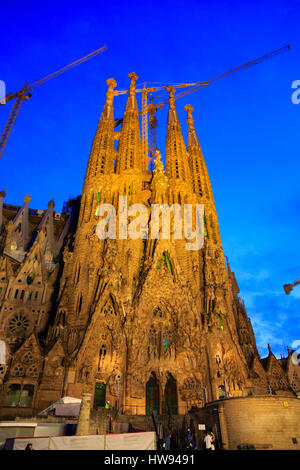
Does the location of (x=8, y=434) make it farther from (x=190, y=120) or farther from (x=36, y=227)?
(x=190, y=120)

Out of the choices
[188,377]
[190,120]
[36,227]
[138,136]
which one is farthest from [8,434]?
[190,120]

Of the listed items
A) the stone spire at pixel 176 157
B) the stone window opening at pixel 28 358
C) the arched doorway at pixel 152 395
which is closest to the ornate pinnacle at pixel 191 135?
the stone spire at pixel 176 157

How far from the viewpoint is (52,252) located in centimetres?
4147

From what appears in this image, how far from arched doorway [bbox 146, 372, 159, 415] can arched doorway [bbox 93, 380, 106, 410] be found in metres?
4.70

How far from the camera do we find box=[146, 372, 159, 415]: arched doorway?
29688mm

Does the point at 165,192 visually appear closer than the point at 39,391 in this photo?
No

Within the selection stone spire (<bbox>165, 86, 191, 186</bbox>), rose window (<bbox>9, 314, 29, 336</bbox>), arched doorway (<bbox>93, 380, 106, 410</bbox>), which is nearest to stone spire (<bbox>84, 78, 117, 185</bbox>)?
stone spire (<bbox>165, 86, 191, 186</bbox>)

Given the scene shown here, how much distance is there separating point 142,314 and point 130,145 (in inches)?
991

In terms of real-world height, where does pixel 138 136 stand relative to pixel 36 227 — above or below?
above

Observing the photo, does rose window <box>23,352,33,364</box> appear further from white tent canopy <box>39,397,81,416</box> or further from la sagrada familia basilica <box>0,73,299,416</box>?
white tent canopy <box>39,397,81,416</box>

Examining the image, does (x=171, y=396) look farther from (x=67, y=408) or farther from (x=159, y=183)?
(x=159, y=183)

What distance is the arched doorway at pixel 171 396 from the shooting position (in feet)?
97.6

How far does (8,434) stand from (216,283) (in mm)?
26323
